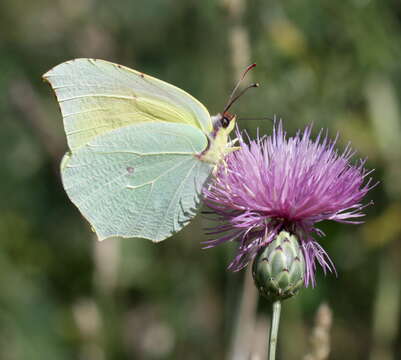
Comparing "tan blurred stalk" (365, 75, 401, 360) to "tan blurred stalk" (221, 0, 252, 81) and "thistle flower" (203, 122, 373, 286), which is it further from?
"thistle flower" (203, 122, 373, 286)

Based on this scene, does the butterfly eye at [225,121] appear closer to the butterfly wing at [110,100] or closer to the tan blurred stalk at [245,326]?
the butterfly wing at [110,100]

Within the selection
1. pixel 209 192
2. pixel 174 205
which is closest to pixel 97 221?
pixel 174 205

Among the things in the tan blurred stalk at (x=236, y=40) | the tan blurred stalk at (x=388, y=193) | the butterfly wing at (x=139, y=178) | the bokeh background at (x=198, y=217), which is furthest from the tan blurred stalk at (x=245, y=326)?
the tan blurred stalk at (x=236, y=40)

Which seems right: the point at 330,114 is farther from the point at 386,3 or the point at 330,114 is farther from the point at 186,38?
the point at 186,38

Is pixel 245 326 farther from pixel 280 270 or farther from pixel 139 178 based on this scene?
pixel 280 270

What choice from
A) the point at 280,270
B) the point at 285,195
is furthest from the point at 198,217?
the point at 280,270
